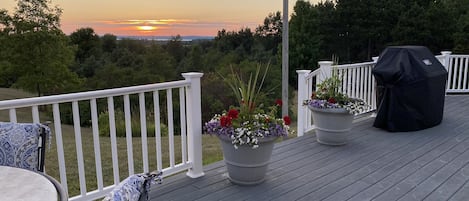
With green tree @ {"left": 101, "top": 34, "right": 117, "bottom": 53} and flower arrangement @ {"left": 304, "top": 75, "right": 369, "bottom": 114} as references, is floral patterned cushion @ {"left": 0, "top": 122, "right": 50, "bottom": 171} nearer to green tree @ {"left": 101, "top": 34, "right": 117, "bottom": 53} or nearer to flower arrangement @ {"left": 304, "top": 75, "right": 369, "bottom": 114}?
flower arrangement @ {"left": 304, "top": 75, "right": 369, "bottom": 114}

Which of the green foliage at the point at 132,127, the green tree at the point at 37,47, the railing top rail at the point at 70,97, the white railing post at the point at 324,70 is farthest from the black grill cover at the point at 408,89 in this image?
the green tree at the point at 37,47

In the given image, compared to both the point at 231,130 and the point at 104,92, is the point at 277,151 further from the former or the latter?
the point at 104,92

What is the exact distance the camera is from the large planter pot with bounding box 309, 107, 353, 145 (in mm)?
3988

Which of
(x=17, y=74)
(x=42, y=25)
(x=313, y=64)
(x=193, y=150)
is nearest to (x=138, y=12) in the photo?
(x=42, y=25)

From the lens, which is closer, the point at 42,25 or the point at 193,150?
the point at 193,150

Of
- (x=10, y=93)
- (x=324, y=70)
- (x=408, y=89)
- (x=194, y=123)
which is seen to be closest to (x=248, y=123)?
(x=194, y=123)

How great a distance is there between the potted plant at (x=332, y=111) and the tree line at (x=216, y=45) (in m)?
11.1

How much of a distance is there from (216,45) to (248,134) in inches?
881

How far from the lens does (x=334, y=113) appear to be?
3984 millimetres

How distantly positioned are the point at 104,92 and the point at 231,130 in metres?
1.02

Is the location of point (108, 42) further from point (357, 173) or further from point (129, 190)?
point (129, 190)

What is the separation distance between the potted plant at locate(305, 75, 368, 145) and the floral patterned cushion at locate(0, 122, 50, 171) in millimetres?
3021

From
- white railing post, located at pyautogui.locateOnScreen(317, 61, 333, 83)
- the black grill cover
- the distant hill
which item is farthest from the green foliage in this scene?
the distant hill

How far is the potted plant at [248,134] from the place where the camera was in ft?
9.51
